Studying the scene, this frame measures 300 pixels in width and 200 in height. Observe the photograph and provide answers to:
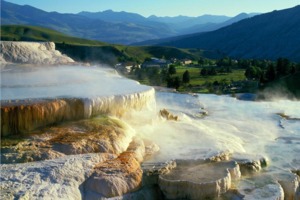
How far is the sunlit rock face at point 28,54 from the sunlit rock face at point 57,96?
56.0 inches

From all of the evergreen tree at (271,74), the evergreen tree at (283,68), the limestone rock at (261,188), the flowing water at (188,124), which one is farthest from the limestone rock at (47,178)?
the evergreen tree at (283,68)

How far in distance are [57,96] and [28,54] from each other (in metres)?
9.37

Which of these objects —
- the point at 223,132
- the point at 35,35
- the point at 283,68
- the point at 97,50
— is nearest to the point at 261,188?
the point at 223,132

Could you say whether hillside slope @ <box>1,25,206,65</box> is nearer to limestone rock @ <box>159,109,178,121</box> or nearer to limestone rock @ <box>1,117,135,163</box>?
limestone rock @ <box>159,109,178,121</box>

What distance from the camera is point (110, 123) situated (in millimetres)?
15914

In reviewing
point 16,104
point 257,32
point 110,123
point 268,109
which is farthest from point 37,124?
point 257,32

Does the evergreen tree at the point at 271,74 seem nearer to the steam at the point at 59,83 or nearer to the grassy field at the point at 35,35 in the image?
the steam at the point at 59,83

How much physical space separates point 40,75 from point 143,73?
160 ft

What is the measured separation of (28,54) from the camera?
2448 centimetres

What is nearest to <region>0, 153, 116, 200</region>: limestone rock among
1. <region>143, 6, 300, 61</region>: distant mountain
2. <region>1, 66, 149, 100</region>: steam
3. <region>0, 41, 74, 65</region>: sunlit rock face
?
<region>1, 66, 149, 100</region>: steam

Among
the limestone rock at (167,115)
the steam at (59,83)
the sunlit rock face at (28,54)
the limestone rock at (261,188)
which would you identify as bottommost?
the limestone rock at (261,188)

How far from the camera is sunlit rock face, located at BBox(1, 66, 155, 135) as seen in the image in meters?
14.5

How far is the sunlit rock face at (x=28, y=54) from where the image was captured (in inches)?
929

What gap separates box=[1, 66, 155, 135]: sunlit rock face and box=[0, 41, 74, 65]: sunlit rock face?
1.42 meters
